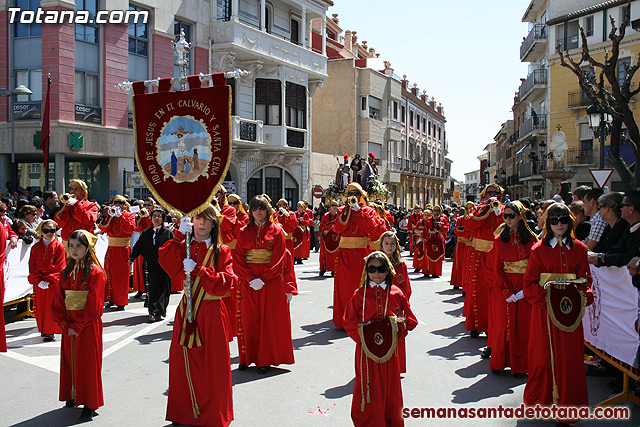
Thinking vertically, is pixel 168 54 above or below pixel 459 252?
above

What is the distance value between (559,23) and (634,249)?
34098 mm

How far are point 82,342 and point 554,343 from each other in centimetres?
438

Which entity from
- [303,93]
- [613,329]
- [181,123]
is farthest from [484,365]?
[303,93]

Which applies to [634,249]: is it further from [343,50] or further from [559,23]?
[343,50]

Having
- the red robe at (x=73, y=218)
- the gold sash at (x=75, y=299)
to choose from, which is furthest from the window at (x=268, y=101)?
the gold sash at (x=75, y=299)

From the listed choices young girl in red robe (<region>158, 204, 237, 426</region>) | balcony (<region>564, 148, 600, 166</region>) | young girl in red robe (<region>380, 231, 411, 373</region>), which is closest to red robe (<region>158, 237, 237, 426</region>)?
young girl in red robe (<region>158, 204, 237, 426</region>)

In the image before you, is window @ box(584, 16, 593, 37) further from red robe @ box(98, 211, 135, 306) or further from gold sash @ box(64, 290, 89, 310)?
gold sash @ box(64, 290, 89, 310)

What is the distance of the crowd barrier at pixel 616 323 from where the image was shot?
18.1 feet

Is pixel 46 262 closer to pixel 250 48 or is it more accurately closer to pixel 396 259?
pixel 396 259

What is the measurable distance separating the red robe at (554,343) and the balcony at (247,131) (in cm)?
2005

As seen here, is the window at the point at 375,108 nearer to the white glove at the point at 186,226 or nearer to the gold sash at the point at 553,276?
the gold sash at the point at 553,276

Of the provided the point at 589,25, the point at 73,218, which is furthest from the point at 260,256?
the point at 589,25

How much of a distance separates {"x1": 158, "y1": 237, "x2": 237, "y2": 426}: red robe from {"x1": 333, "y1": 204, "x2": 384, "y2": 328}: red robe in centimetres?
397

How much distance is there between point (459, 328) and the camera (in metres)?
9.44
